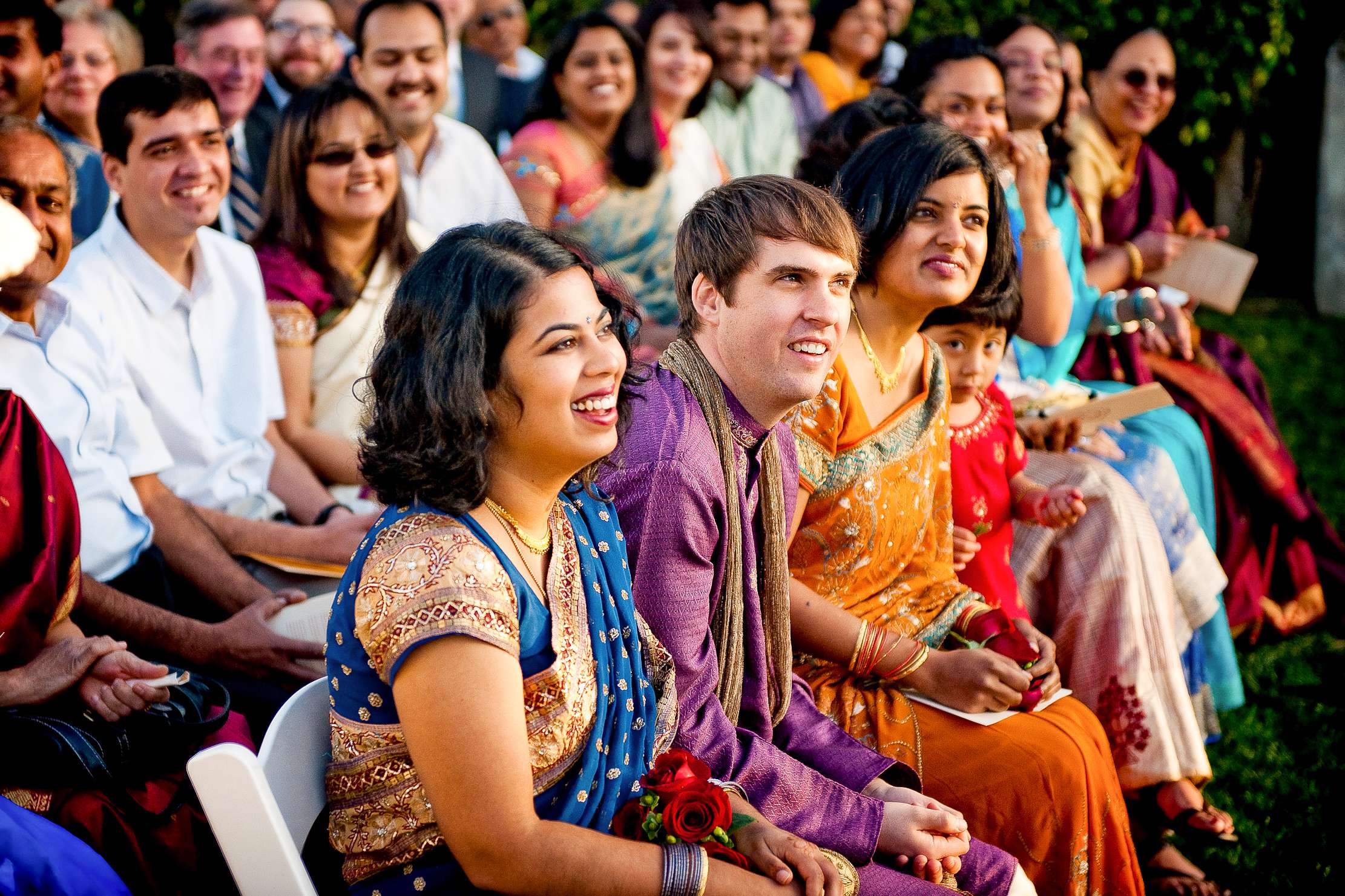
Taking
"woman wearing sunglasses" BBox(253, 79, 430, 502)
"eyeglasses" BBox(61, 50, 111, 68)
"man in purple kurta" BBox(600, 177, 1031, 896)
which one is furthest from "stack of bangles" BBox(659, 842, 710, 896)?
"eyeglasses" BBox(61, 50, 111, 68)

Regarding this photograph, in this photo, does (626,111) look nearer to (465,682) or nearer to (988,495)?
(988,495)

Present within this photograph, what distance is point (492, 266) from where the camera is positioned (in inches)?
68.5

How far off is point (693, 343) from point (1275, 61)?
940cm

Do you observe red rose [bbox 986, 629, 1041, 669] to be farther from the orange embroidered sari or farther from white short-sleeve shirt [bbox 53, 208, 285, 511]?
white short-sleeve shirt [bbox 53, 208, 285, 511]

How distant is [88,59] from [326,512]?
6.89 feet

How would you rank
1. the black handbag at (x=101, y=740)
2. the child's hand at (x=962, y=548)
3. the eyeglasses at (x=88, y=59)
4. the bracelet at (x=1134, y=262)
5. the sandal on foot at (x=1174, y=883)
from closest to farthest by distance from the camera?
the black handbag at (x=101, y=740), the child's hand at (x=962, y=548), the sandal on foot at (x=1174, y=883), the eyeglasses at (x=88, y=59), the bracelet at (x=1134, y=262)

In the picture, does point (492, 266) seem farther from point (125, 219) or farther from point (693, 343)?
point (125, 219)

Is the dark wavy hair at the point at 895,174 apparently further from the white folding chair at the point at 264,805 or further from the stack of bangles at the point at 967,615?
the white folding chair at the point at 264,805

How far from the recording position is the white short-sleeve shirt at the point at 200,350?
3109 mm

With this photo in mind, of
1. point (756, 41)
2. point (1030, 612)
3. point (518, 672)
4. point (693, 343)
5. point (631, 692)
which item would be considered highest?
point (756, 41)

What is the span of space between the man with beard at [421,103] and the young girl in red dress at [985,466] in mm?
1972

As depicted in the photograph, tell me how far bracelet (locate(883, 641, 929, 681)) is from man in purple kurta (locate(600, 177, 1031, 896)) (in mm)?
236

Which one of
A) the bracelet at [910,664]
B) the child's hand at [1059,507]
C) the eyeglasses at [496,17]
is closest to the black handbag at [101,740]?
the bracelet at [910,664]

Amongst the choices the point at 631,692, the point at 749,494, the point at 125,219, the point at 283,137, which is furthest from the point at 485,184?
the point at 631,692
